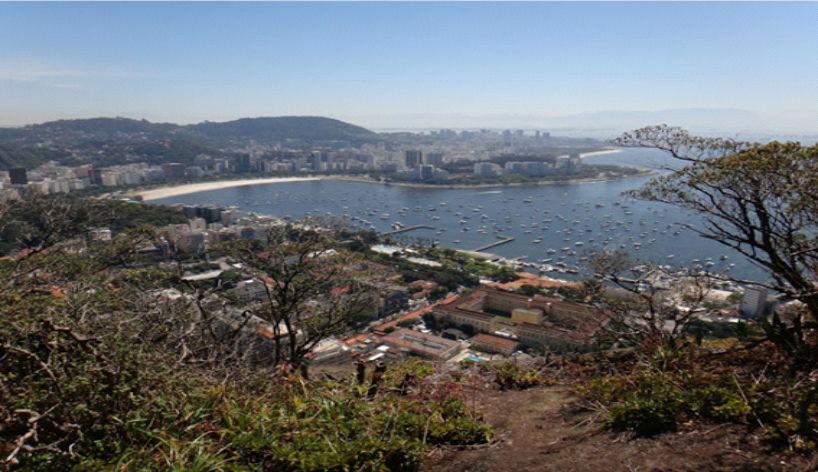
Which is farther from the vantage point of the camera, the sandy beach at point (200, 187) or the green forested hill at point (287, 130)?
the green forested hill at point (287, 130)

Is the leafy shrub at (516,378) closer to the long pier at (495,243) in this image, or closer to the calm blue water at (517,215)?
the calm blue water at (517,215)

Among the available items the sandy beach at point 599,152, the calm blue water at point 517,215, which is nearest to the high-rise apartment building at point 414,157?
the calm blue water at point 517,215

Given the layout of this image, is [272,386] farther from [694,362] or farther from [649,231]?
[649,231]

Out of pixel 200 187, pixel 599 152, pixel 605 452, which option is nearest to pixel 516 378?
pixel 605 452

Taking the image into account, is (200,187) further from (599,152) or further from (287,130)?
(599,152)

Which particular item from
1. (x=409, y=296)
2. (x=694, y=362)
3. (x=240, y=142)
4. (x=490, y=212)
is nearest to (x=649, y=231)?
(x=490, y=212)

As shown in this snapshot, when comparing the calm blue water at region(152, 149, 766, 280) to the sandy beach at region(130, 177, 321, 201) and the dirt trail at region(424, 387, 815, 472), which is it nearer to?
the sandy beach at region(130, 177, 321, 201)
